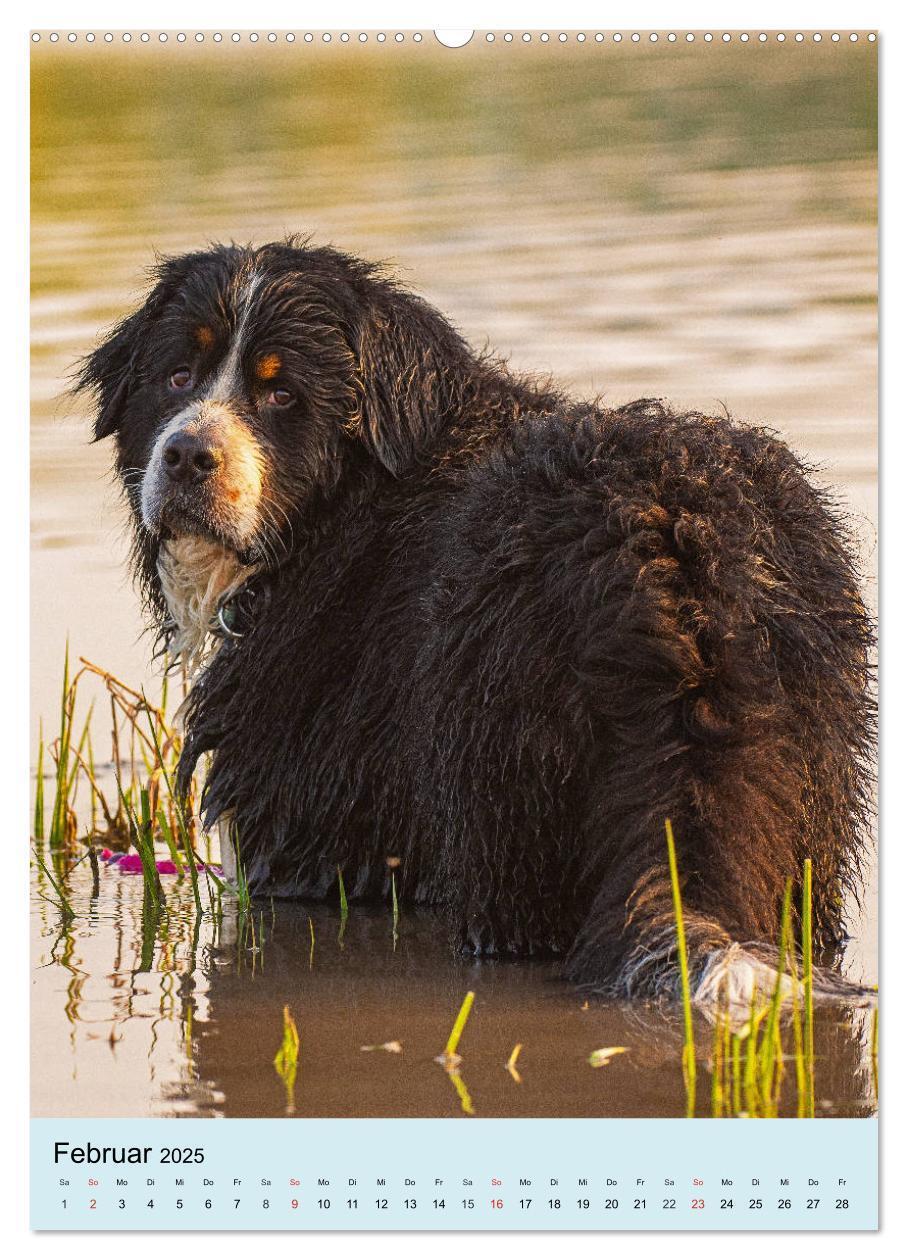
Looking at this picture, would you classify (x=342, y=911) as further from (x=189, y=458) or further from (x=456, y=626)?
(x=189, y=458)

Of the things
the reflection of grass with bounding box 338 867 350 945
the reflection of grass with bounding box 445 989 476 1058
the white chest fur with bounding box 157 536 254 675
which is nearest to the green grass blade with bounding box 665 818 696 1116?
the reflection of grass with bounding box 445 989 476 1058

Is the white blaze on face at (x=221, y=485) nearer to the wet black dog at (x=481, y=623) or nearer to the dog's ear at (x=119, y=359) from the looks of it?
the wet black dog at (x=481, y=623)

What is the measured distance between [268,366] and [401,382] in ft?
1.32

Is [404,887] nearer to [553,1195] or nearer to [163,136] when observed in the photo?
[553,1195]

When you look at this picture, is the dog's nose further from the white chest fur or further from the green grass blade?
the green grass blade

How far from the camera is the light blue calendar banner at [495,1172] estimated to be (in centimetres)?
414

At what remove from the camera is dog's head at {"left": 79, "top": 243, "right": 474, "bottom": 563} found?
5.69 m

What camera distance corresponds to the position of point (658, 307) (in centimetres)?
633

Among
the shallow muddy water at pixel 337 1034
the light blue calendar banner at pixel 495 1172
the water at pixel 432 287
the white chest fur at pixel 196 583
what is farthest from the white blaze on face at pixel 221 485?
the light blue calendar banner at pixel 495 1172

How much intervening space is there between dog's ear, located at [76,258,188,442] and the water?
78 mm

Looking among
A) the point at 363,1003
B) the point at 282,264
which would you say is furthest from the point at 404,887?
the point at 282,264

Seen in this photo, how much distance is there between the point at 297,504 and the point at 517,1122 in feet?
7.39

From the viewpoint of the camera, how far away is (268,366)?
5758 millimetres

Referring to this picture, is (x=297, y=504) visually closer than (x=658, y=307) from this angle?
Yes
